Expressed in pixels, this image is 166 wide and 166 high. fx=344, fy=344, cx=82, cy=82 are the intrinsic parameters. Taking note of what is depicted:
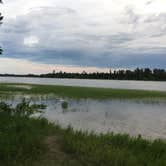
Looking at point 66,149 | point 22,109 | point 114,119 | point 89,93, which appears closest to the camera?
point 66,149

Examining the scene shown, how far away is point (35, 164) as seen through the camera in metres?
8.60

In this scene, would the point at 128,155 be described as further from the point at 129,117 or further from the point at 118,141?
the point at 129,117

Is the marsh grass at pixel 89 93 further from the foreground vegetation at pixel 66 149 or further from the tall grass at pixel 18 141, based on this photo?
the foreground vegetation at pixel 66 149

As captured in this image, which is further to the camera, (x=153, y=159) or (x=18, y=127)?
(x=18, y=127)

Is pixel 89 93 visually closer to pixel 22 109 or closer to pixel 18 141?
pixel 22 109

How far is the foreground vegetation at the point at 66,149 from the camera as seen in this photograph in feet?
29.0

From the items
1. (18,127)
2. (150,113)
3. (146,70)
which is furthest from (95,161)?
(146,70)

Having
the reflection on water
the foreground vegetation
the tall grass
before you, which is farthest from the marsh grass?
the foreground vegetation

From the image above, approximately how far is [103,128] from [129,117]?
17.6 ft

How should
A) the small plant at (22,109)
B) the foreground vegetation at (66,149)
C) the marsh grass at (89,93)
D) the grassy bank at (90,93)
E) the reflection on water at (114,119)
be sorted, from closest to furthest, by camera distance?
1. the foreground vegetation at (66,149)
2. the small plant at (22,109)
3. the reflection on water at (114,119)
4. the marsh grass at (89,93)
5. the grassy bank at (90,93)

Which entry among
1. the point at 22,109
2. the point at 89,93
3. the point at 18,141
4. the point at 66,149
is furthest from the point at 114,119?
the point at 89,93

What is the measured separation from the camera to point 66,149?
9.84 meters

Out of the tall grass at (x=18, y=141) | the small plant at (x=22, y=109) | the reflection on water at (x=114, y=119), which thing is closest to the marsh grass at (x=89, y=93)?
the reflection on water at (x=114, y=119)

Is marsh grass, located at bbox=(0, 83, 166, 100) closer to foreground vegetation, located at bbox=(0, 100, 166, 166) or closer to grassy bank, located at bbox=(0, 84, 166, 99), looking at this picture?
grassy bank, located at bbox=(0, 84, 166, 99)
